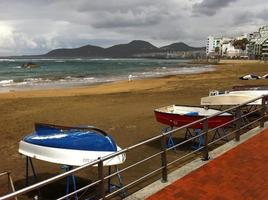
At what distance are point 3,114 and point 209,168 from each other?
1409 centimetres

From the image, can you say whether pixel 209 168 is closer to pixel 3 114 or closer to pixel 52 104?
pixel 3 114

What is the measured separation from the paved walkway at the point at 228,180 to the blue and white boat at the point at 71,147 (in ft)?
3.94

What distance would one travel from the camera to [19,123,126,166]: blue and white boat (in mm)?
6555

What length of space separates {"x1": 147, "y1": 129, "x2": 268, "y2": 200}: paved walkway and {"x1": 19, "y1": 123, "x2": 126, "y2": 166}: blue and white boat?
1.20 metres

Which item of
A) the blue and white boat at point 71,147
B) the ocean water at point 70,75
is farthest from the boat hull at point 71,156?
the ocean water at point 70,75

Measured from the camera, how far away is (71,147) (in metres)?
6.61

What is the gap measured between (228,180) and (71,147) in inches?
105

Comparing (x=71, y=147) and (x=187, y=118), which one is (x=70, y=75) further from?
(x=71, y=147)

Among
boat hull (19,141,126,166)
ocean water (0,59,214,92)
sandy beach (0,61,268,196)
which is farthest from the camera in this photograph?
ocean water (0,59,214,92)

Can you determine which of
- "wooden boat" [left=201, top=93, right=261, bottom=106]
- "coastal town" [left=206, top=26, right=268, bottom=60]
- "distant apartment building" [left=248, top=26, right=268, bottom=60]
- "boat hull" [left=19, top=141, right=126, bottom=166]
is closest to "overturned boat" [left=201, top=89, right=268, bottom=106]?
"wooden boat" [left=201, top=93, right=261, bottom=106]

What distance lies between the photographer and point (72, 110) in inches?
760

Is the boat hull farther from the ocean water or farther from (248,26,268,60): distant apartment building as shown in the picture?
(248,26,268,60): distant apartment building

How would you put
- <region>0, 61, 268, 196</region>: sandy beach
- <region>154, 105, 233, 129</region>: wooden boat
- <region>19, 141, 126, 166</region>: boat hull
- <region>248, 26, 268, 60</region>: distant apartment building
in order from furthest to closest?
1. <region>248, 26, 268, 60</region>: distant apartment building
2. <region>0, 61, 268, 196</region>: sandy beach
3. <region>154, 105, 233, 129</region>: wooden boat
4. <region>19, 141, 126, 166</region>: boat hull

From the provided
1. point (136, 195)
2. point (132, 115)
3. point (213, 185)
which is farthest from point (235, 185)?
point (132, 115)
